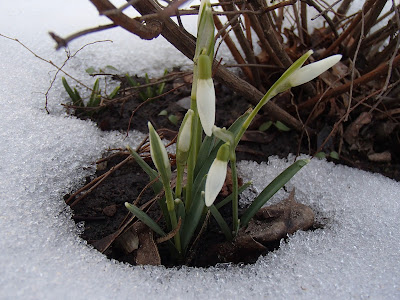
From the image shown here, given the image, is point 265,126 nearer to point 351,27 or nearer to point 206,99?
point 351,27

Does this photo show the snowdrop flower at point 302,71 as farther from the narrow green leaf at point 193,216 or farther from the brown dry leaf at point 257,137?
the brown dry leaf at point 257,137

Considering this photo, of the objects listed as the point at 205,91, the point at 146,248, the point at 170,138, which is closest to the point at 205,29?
the point at 205,91

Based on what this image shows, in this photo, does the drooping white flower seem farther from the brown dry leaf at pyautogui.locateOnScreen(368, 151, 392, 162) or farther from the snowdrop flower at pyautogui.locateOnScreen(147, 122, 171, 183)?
the brown dry leaf at pyautogui.locateOnScreen(368, 151, 392, 162)

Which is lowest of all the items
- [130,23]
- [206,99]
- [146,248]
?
[146,248]

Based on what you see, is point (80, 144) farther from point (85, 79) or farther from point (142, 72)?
point (142, 72)

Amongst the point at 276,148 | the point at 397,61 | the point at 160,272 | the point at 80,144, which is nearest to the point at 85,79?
the point at 80,144

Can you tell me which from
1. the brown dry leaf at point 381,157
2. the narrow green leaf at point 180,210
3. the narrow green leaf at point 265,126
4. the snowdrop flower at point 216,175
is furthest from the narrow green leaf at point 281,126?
the snowdrop flower at point 216,175
